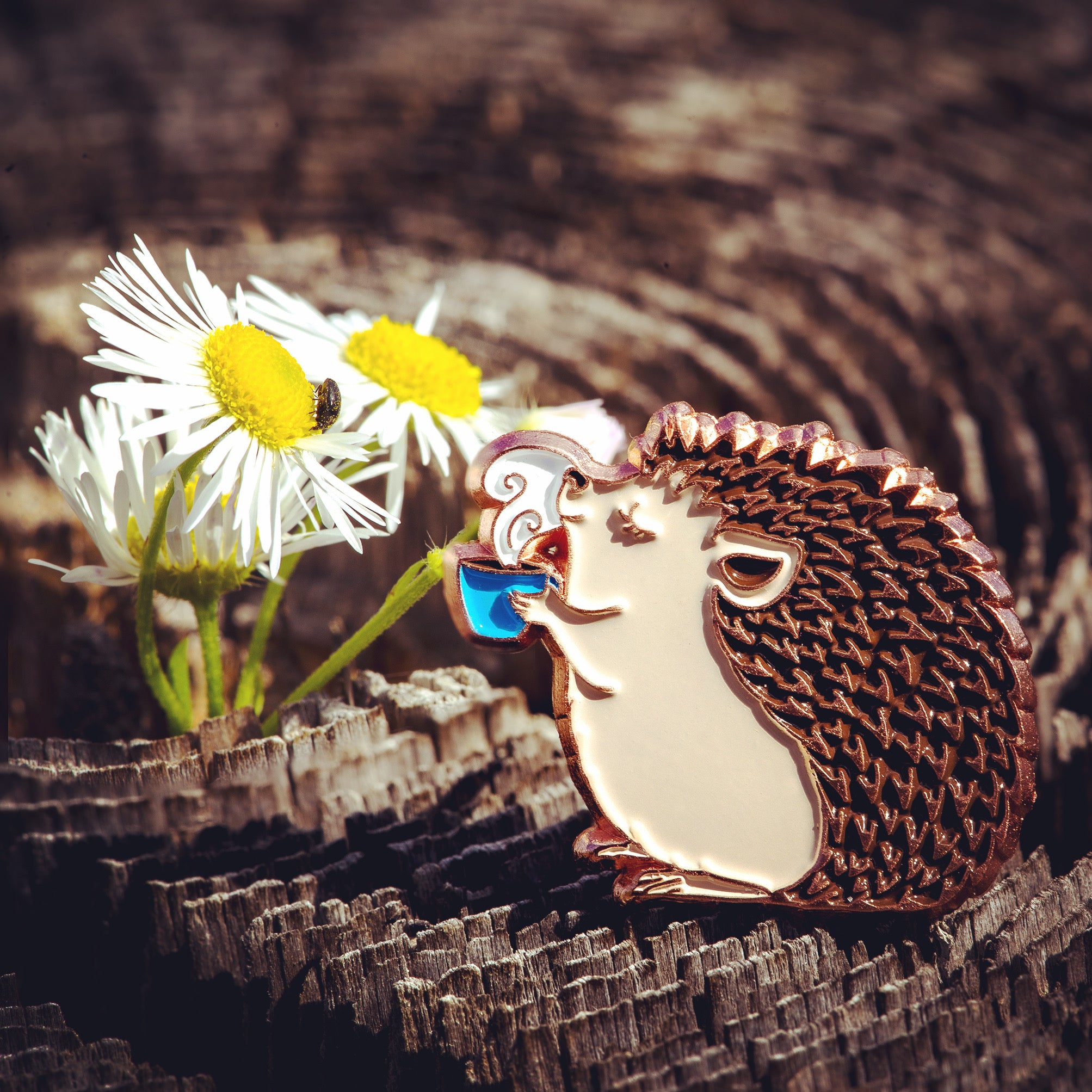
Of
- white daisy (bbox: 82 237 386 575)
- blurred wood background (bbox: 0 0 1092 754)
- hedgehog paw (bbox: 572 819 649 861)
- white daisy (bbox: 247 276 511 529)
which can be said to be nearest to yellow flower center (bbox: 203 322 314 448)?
white daisy (bbox: 82 237 386 575)

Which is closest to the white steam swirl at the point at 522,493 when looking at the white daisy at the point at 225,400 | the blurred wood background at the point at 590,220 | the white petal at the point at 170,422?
the white daisy at the point at 225,400

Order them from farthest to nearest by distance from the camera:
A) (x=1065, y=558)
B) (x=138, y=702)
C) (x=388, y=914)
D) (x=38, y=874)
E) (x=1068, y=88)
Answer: (x=1068, y=88) → (x=1065, y=558) → (x=138, y=702) → (x=38, y=874) → (x=388, y=914)

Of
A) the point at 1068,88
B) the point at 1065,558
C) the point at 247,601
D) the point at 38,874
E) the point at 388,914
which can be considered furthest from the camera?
the point at 1068,88

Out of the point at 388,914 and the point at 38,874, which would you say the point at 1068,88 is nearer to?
the point at 388,914

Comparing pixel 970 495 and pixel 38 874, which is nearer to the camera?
pixel 38 874

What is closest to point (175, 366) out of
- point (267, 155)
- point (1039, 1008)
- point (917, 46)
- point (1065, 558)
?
point (1039, 1008)

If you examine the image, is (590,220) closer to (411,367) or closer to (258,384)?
(411,367)

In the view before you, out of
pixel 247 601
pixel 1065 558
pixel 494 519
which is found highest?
pixel 247 601
